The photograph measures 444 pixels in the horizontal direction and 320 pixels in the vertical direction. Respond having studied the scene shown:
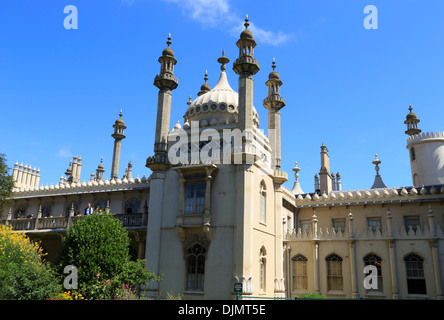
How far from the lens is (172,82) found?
90.5 ft

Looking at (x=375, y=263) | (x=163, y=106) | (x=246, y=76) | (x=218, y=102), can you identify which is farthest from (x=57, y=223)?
(x=375, y=263)

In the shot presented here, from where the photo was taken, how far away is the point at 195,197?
24094 mm

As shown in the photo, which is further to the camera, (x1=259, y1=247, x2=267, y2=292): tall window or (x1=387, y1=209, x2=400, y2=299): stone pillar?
(x1=387, y1=209, x2=400, y2=299): stone pillar

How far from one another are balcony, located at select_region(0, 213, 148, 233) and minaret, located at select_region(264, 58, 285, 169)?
1107 cm

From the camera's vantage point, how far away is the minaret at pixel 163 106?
1017 inches

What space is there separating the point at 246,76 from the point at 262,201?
8.35 m

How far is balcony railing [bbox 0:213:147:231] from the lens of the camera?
27406 mm

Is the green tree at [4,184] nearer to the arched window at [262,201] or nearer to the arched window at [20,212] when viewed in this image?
the arched window at [20,212]

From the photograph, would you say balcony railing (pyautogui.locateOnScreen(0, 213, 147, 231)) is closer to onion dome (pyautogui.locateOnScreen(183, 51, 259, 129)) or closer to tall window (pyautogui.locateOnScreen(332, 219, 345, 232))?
onion dome (pyautogui.locateOnScreen(183, 51, 259, 129))

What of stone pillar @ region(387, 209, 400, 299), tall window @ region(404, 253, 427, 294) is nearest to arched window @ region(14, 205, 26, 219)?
stone pillar @ region(387, 209, 400, 299)

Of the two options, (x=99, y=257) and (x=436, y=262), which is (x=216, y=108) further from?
(x=436, y=262)
